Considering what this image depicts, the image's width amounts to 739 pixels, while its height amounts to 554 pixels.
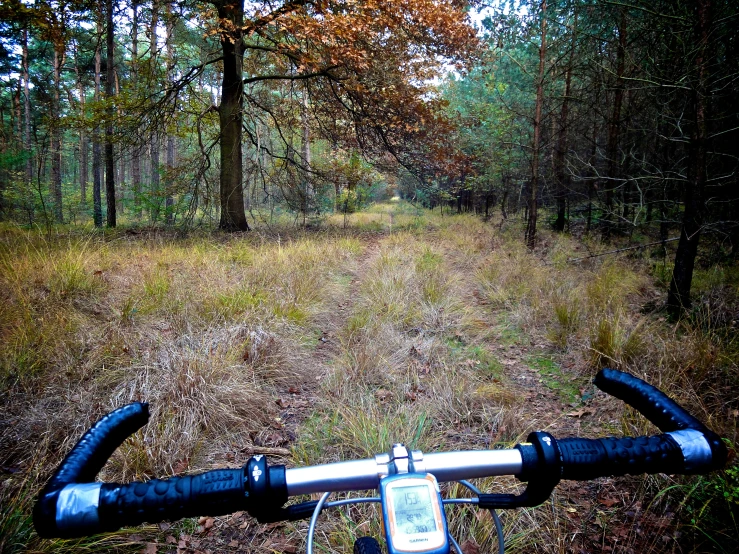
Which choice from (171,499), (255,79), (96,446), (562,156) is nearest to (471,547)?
(171,499)

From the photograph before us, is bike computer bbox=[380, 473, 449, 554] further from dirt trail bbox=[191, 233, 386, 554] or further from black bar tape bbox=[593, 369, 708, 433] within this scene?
dirt trail bbox=[191, 233, 386, 554]

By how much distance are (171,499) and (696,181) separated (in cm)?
613

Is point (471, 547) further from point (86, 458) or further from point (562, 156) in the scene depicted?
point (562, 156)

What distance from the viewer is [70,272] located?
4.41 m

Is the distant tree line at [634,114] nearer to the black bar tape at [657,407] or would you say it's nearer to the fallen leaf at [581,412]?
the fallen leaf at [581,412]

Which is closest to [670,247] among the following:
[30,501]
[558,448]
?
[558,448]

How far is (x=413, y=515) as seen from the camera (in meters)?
0.78

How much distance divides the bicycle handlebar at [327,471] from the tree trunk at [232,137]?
35.5ft

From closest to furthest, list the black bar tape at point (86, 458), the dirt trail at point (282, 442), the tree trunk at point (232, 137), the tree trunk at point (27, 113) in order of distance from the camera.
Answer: the black bar tape at point (86, 458) → the dirt trail at point (282, 442) → the tree trunk at point (232, 137) → the tree trunk at point (27, 113)

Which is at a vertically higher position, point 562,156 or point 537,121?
point 537,121

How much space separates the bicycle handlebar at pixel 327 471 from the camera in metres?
0.79

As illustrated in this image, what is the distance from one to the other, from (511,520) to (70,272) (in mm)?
5269

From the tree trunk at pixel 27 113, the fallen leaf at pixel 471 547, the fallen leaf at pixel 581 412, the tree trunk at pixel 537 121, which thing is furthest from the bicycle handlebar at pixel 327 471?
the tree trunk at pixel 27 113

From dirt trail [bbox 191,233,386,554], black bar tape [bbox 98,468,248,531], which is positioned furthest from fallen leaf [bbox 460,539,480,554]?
black bar tape [bbox 98,468,248,531]
